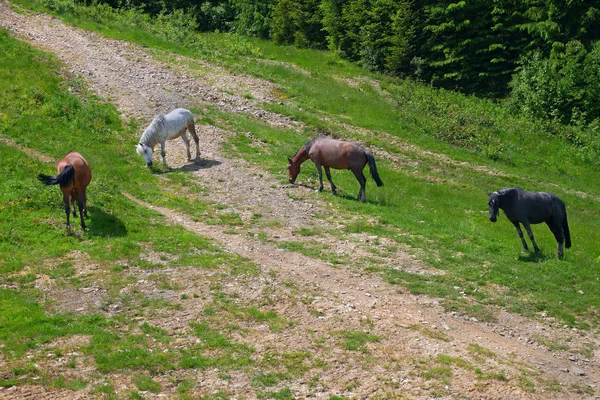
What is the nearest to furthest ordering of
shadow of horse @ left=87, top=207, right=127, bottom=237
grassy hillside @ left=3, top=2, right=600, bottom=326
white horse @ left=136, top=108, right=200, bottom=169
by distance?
grassy hillside @ left=3, top=2, right=600, bottom=326, shadow of horse @ left=87, top=207, right=127, bottom=237, white horse @ left=136, top=108, right=200, bottom=169

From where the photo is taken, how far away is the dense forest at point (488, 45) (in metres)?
40.2

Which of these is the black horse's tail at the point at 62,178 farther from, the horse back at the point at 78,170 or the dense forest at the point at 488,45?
the dense forest at the point at 488,45

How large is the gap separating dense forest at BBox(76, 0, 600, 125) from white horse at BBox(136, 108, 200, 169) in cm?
2226

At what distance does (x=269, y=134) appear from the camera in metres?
30.6

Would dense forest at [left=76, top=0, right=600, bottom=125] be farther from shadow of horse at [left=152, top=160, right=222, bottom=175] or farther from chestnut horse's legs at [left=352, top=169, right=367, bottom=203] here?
shadow of horse at [left=152, top=160, right=222, bottom=175]

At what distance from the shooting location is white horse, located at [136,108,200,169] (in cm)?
2562

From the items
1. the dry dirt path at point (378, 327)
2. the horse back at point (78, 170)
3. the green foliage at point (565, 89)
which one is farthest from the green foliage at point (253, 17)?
the horse back at point (78, 170)

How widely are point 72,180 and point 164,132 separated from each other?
7.96 m

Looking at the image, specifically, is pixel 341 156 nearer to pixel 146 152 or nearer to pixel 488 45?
pixel 146 152

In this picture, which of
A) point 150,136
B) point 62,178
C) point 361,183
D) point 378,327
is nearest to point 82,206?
point 62,178

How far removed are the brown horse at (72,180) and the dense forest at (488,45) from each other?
95.9ft

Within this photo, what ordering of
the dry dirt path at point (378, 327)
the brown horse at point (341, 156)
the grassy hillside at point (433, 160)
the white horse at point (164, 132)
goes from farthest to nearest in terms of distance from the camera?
the white horse at point (164, 132), the brown horse at point (341, 156), the grassy hillside at point (433, 160), the dry dirt path at point (378, 327)

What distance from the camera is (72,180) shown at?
18.4 metres

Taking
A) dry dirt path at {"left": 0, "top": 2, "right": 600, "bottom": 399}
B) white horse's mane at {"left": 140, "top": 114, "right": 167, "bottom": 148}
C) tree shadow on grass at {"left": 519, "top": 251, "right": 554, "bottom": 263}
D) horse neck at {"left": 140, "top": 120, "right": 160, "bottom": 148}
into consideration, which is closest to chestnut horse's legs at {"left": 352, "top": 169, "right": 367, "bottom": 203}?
dry dirt path at {"left": 0, "top": 2, "right": 600, "bottom": 399}
